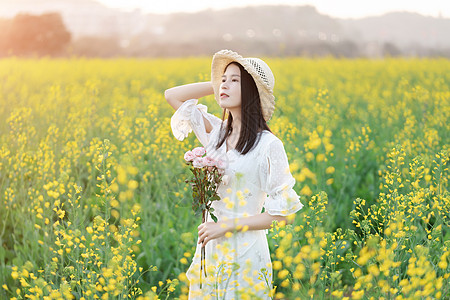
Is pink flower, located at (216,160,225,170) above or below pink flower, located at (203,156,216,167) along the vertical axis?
below

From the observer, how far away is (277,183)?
1999 mm

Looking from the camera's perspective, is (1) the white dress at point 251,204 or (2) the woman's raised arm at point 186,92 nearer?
(1) the white dress at point 251,204

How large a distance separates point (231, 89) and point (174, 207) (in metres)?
2.00

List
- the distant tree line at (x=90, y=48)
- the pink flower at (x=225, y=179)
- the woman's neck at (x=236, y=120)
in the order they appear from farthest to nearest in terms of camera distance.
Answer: the distant tree line at (x=90, y=48), the woman's neck at (x=236, y=120), the pink flower at (x=225, y=179)

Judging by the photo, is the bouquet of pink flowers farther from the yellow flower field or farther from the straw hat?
the straw hat

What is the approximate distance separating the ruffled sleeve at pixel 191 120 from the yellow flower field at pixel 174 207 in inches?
13.0

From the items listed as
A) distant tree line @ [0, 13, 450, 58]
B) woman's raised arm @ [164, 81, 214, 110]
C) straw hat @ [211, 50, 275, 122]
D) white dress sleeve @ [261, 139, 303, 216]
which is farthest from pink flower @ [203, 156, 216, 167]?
distant tree line @ [0, 13, 450, 58]

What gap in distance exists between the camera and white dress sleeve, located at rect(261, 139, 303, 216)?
6.40 feet

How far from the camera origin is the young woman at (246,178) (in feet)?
6.49

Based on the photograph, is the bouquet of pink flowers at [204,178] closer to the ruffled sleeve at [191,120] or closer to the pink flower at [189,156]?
the pink flower at [189,156]

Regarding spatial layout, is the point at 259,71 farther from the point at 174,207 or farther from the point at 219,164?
the point at 174,207

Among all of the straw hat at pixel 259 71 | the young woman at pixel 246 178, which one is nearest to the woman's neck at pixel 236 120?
the young woman at pixel 246 178

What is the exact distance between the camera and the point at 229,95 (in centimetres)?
212

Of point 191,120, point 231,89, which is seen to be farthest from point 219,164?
point 191,120
